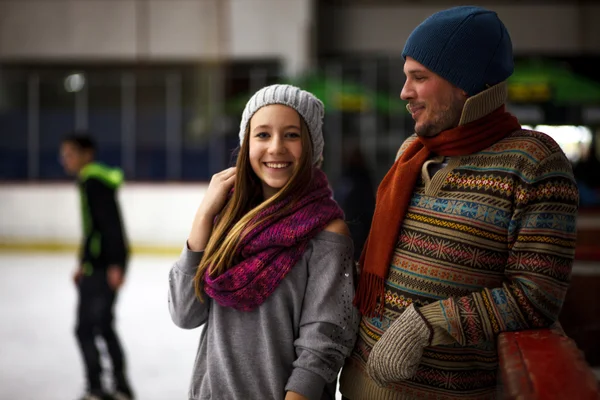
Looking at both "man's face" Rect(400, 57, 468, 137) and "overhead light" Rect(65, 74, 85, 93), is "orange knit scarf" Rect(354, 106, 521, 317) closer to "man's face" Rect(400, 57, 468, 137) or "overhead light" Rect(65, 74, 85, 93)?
"man's face" Rect(400, 57, 468, 137)

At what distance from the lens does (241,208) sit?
1653 millimetres

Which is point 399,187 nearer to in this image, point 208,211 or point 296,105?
point 296,105

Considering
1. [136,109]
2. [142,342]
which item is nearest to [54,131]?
[136,109]

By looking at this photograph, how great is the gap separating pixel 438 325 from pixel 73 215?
9830 millimetres

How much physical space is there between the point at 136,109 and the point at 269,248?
10718 mm

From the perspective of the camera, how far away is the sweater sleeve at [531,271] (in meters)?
1.23

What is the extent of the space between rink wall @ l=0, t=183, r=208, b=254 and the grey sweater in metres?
8.57

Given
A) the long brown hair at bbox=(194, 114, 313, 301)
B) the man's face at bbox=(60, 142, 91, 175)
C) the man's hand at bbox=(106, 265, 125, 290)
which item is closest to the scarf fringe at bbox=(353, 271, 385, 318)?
the long brown hair at bbox=(194, 114, 313, 301)

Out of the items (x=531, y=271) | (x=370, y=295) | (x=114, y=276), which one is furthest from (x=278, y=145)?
(x=114, y=276)

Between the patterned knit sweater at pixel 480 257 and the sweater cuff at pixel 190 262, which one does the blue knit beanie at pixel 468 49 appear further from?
the sweater cuff at pixel 190 262

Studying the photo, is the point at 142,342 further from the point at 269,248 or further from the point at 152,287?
the point at 269,248

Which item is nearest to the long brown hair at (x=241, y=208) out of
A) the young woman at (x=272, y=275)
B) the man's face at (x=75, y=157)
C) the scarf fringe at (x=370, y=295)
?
the young woman at (x=272, y=275)

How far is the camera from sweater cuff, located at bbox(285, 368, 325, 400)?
151 centimetres

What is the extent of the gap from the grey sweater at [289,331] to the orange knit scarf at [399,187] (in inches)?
2.4
